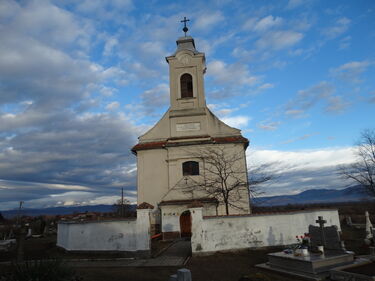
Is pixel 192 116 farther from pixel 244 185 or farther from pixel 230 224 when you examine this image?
pixel 230 224

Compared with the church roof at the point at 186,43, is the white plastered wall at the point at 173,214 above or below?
below

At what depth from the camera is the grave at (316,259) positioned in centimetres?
866

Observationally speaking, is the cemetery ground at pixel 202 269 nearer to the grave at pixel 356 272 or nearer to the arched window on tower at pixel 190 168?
the grave at pixel 356 272

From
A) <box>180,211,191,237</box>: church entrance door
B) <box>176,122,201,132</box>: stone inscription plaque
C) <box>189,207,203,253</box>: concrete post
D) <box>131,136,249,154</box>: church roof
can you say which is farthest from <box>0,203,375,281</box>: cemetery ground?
<box>176,122,201,132</box>: stone inscription plaque

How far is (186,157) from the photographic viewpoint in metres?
21.6

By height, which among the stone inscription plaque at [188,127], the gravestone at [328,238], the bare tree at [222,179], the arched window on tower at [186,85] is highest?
the arched window on tower at [186,85]

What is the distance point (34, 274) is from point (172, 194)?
44.6ft

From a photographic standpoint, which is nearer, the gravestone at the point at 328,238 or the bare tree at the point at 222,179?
the gravestone at the point at 328,238

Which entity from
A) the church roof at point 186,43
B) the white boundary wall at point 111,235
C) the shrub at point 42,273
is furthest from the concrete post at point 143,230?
the church roof at point 186,43

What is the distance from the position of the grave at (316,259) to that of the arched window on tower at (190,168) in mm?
11415

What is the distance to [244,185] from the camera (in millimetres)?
20094

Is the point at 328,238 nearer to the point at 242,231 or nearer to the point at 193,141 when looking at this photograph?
the point at 242,231

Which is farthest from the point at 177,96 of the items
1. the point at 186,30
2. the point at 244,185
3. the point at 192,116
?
the point at 244,185

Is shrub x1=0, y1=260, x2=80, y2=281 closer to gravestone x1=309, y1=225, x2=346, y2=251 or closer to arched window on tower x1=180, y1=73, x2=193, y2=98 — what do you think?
gravestone x1=309, y1=225, x2=346, y2=251
